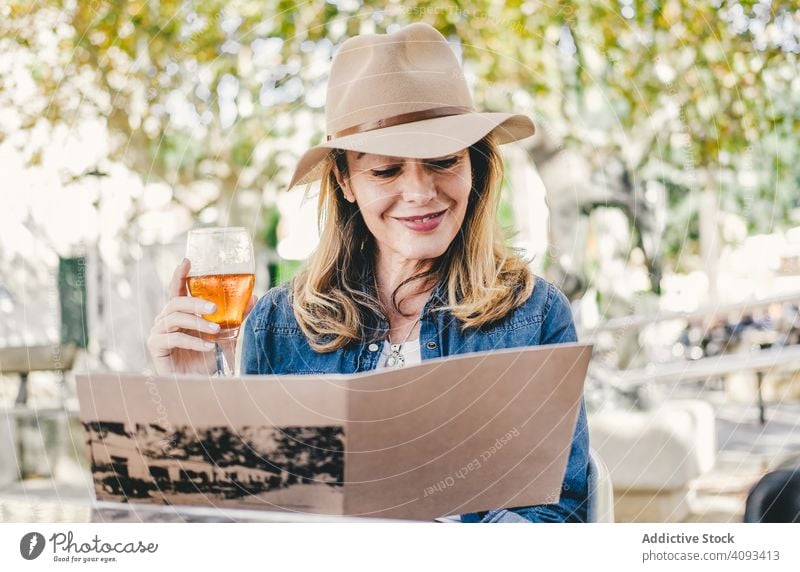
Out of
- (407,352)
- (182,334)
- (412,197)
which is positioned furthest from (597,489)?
(182,334)

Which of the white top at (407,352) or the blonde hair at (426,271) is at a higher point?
the blonde hair at (426,271)

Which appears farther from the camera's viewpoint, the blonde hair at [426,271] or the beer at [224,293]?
the blonde hair at [426,271]

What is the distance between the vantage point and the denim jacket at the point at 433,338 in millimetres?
1108

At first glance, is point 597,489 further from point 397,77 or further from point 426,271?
point 397,77

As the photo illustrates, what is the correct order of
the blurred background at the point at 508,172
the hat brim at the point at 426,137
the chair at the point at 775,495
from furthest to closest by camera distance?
the blurred background at the point at 508,172 → the hat brim at the point at 426,137 → the chair at the point at 775,495

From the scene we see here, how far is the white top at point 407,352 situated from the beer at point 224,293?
7.9 inches

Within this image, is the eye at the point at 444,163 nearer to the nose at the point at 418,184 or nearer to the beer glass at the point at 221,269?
the nose at the point at 418,184

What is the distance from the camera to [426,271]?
1155 millimetres

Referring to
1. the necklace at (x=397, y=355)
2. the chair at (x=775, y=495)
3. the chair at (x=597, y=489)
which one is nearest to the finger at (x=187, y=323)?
the necklace at (x=397, y=355)

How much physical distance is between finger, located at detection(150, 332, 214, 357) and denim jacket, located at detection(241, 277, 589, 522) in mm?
113

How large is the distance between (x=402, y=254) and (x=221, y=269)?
0.85 feet

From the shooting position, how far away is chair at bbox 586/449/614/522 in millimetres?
987

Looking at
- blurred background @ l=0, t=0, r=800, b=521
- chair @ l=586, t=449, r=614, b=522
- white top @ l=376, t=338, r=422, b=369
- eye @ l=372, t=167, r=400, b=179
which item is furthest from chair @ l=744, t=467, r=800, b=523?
eye @ l=372, t=167, r=400, b=179

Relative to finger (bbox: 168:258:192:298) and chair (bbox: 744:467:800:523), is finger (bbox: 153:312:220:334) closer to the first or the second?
finger (bbox: 168:258:192:298)
